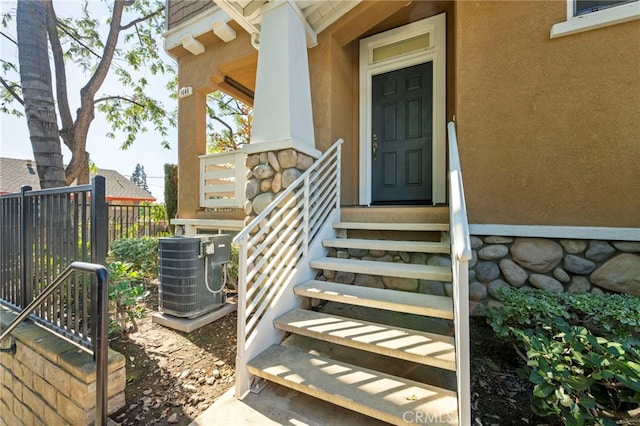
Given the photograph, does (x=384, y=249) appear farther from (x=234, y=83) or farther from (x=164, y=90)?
(x=164, y=90)

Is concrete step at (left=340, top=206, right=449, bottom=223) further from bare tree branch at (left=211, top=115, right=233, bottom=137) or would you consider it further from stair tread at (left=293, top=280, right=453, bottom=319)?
bare tree branch at (left=211, top=115, right=233, bottom=137)

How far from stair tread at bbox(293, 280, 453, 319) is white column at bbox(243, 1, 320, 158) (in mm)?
1404

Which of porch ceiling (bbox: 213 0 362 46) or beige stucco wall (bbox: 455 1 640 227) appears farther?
porch ceiling (bbox: 213 0 362 46)

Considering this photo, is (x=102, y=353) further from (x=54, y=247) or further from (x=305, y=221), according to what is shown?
(x=305, y=221)

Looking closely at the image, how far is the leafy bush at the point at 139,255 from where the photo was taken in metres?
4.72

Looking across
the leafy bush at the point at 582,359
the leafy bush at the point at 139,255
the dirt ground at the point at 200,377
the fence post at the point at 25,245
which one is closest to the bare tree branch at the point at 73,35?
the leafy bush at the point at 139,255

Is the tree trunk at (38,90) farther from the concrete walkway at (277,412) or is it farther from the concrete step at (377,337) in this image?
the concrete step at (377,337)

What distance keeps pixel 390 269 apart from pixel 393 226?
540 millimetres

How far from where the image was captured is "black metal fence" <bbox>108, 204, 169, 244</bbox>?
6543 mm

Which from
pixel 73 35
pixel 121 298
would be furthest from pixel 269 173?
pixel 73 35

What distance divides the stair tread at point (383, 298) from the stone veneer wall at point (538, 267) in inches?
17.4

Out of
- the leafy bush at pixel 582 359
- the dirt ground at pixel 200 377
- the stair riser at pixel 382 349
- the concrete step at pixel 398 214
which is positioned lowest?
the dirt ground at pixel 200 377

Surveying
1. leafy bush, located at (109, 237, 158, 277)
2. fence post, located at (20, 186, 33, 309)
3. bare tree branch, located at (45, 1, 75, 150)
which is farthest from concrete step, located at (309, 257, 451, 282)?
bare tree branch, located at (45, 1, 75, 150)

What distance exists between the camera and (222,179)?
4.54 metres
